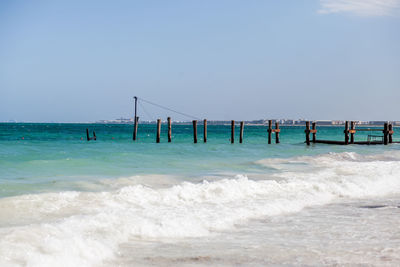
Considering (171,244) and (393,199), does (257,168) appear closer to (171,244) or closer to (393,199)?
(393,199)

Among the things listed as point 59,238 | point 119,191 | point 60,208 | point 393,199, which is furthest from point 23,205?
point 393,199

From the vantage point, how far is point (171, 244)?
6.14 meters

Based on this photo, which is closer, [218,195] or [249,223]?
[249,223]

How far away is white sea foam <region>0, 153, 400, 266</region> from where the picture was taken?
17.6 ft

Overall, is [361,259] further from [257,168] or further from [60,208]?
[257,168]

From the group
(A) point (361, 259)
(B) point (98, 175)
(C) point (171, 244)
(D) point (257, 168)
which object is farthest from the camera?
(D) point (257, 168)

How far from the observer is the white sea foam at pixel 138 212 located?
537cm

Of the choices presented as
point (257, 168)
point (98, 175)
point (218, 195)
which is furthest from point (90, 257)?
point (257, 168)

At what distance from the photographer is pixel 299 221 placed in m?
7.80

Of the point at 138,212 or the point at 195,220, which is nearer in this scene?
the point at 195,220

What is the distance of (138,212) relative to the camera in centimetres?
799

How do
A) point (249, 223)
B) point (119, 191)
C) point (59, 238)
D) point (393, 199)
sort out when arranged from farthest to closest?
point (393, 199), point (119, 191), point (249, 223), point (59, 238)

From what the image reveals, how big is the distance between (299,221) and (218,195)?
2755mm

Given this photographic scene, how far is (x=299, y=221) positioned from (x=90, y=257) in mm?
3989
